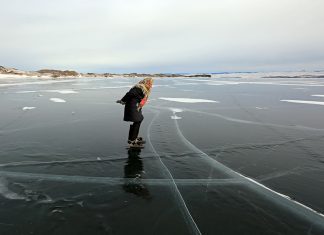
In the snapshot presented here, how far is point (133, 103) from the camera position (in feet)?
21.4

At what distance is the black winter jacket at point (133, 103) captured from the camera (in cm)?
645

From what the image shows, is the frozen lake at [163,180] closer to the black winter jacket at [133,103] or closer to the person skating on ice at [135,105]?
the person skating on ice at [135,105]

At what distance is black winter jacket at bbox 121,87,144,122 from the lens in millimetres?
6449

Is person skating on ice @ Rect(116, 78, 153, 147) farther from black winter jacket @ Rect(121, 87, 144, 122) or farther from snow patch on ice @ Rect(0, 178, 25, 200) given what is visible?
snow patch on ice @ Rect(0, 178, 25, 200)

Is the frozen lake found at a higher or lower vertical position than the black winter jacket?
lower

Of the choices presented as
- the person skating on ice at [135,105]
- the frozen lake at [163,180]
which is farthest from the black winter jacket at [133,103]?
the frozen lake at [163,180]

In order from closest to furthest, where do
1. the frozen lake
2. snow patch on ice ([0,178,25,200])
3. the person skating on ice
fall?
the frozen lake
snow patch on ice ([0,178,25,200])
the person skating on ice

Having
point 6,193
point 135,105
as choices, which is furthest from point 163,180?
point 135,105

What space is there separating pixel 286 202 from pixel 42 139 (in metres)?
5.34

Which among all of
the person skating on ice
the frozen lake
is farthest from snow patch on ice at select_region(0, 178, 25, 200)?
the person skating on ice

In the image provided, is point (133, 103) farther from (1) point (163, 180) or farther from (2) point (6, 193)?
(2) point (6, 193)

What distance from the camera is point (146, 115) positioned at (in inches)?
421

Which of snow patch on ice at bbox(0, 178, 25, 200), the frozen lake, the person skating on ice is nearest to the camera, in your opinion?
the frozen lake

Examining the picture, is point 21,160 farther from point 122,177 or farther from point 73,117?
point 73,117
